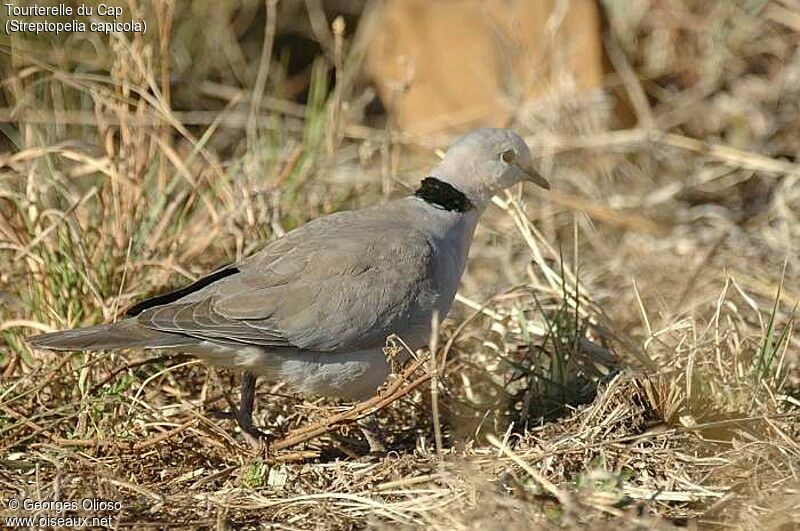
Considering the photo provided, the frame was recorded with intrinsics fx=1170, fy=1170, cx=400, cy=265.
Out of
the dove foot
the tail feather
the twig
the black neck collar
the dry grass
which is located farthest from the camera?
the black neck collar

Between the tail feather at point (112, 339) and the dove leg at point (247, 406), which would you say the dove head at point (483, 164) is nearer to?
the dove leg at point (247, 406)

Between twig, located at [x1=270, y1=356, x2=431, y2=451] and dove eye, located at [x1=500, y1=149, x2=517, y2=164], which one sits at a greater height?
dove eye, located at [x1=500, y1=149, x2=517, y2=164]

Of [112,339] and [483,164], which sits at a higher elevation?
[483,164]

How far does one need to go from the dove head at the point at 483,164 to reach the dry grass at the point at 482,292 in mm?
215

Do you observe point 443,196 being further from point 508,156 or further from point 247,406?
point 247,406

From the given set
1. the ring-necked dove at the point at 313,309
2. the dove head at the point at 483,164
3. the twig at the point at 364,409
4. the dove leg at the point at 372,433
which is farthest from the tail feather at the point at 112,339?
the dove head at the point at 483,164

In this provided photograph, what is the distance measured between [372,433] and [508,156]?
1068mm

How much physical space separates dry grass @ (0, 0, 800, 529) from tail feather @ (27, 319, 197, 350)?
26 cm

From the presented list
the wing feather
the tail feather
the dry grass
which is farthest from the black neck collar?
the tail feather

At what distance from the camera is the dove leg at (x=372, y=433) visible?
3.56 metres

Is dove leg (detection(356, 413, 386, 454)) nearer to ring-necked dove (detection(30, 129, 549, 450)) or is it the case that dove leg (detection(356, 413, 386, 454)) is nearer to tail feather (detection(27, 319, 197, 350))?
ring-necked dove (detection(30, 129, 549, 450))

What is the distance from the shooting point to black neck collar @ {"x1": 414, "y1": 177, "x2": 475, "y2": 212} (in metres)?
3.80

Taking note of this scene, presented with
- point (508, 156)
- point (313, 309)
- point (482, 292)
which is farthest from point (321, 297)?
point (482, 292)

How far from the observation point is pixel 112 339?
3.30 metres
